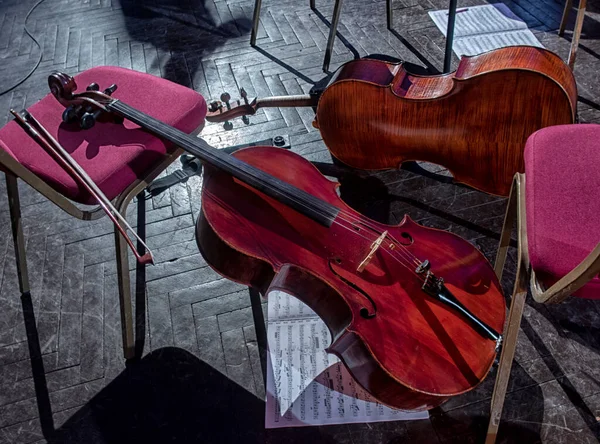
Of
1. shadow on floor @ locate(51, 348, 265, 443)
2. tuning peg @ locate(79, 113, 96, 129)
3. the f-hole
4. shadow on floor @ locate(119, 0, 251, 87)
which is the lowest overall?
shadow on floor @ locate(51, 348, 265, 443)

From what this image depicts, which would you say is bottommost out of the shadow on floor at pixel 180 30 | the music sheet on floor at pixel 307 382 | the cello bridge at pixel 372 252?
the music sheet on floor at pixel 307 382

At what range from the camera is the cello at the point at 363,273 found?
1320mm

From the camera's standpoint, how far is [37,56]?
131 inches

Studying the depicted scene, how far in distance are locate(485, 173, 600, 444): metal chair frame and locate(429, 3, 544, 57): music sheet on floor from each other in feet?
5.53

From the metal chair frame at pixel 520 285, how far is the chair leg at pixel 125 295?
1.17 meters

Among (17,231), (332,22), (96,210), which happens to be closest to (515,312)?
A: (96,210)

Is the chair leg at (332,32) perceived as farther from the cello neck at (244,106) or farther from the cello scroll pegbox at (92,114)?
the cello scroll pegbox at (92,114)

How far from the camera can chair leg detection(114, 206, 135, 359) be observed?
166 centimetres

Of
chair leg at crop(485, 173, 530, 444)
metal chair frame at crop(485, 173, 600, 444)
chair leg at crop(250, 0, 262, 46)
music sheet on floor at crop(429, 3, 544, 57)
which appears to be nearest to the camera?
metal chair frame at crop(485, 173, 600, 444)

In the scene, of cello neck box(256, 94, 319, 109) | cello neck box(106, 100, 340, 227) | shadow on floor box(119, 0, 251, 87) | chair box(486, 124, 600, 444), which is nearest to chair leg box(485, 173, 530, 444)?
chair box(486, 124, 600, 444)

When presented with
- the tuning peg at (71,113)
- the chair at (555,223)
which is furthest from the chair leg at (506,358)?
the tuning peg at (71,113)

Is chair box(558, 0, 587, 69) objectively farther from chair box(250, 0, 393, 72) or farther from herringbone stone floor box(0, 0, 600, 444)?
chair box(250, 0, 393, 72)

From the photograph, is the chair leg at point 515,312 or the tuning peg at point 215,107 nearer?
the chair leg at point 515,312

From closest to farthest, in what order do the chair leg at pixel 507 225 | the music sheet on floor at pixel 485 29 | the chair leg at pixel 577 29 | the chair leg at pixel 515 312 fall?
the chair leg at pixel 515 312 < the chair leg at pixel 507 225 < the chair leg at pixel 577 29 < the music sheet on floor at pixel 485 29
